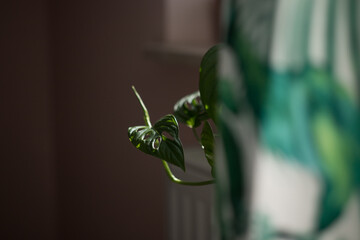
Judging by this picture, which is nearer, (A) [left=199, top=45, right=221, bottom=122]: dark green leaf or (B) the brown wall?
(A) [left=199, top=45, right=221, bottom=122]: dark green leaf

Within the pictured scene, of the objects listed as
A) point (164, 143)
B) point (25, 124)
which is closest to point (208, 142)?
point (164, 143)

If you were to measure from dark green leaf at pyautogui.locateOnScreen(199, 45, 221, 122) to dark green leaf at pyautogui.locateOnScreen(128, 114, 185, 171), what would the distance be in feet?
0.23

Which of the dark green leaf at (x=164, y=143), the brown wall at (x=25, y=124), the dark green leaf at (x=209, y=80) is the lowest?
the brown wall at (x=25, y=124)

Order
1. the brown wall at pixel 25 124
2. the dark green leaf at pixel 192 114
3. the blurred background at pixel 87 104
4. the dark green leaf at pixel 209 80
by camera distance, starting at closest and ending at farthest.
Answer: the dark green leaf at pixel 209 80 → the dark green leaf at pixel 192 114 → the blurred background at pixel 87 104 → the brown wall at pixel 25 124

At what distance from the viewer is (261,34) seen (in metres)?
0.26

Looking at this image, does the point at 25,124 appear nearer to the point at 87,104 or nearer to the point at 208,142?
the point at 87,104

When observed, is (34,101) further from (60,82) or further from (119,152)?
(119,152)

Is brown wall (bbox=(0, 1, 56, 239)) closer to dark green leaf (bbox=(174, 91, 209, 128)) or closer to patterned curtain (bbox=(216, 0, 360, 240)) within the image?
dark green leaf (bbox=(174, 91, 209, 128))

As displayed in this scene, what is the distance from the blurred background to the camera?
1.66 metres

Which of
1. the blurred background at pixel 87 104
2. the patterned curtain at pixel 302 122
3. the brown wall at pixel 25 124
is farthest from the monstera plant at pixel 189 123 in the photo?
the brown wall at pixel 25 124

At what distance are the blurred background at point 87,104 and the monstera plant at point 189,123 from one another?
0.70 m

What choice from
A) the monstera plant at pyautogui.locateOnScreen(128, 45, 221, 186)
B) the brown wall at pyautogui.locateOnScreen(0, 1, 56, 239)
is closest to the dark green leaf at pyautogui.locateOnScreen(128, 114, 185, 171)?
the monstera plant at pyautogui.locateOnScreen(128, 45, 221, 186)

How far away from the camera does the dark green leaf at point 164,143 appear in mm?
628

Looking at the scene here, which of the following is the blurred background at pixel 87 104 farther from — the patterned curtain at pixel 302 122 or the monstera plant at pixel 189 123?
the patterned curtain at pixel 302 122
